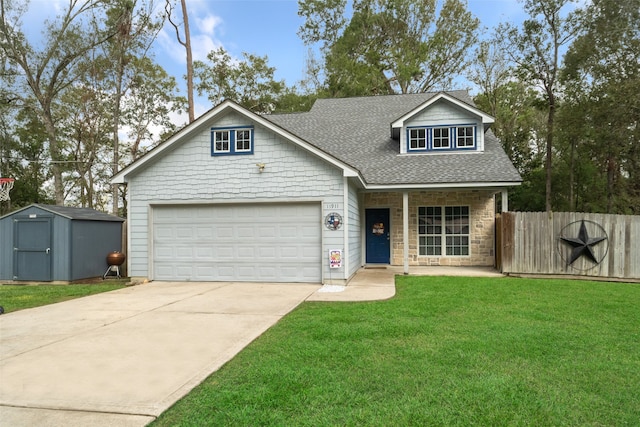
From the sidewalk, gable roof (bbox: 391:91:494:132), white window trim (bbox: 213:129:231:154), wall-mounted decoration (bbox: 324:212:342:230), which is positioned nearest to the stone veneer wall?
the sidewalk

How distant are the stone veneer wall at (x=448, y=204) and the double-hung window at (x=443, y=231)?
0.15 metres

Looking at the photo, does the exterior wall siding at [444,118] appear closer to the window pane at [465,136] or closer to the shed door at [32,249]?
the window pane at [465,136]

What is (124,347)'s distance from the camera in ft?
16.4

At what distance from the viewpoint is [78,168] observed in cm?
3262

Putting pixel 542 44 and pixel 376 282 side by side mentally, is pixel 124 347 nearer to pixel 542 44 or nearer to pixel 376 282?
pixel 376 282

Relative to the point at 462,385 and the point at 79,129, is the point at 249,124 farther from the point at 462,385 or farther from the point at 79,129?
the point at 79,129

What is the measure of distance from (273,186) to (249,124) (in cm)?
182

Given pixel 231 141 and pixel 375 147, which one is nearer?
pixel 231 141

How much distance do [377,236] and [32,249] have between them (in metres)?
10.9

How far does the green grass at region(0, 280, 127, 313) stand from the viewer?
8336mm

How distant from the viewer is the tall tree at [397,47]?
27.2 meters

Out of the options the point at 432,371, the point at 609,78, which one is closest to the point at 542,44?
the point at 609,78

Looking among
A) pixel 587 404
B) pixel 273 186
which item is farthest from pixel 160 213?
pixel 587 404

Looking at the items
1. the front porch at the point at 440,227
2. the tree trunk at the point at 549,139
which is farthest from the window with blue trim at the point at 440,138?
the tree trunk at the point at 549,139
